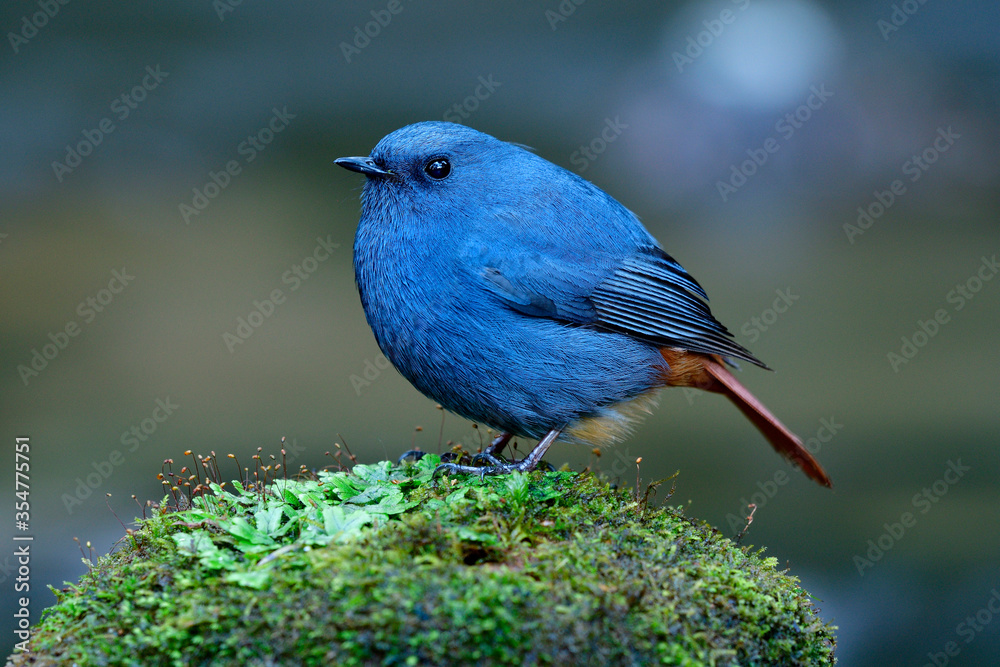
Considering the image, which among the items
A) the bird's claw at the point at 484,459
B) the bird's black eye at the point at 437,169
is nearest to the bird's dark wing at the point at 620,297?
the bird's black eye at the point at 437,169

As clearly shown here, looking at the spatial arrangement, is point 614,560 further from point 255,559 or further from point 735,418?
point 735,418

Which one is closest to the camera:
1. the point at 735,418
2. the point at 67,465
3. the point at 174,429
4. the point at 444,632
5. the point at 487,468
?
the point at 444,632

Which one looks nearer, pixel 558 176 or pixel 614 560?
pixel 614 560

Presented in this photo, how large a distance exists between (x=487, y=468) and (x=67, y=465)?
466 cm

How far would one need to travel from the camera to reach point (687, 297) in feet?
13.9

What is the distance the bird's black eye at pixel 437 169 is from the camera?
3.98 meters

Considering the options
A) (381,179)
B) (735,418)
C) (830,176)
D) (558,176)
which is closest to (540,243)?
(558,176)

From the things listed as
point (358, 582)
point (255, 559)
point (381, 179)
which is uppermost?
point (381, 179)

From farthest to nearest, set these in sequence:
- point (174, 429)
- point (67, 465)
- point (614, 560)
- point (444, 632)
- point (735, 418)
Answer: point (735, 418), point (174, 429), point (67, 465), point (614, 560), point (444, 632)

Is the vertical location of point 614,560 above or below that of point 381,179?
below
